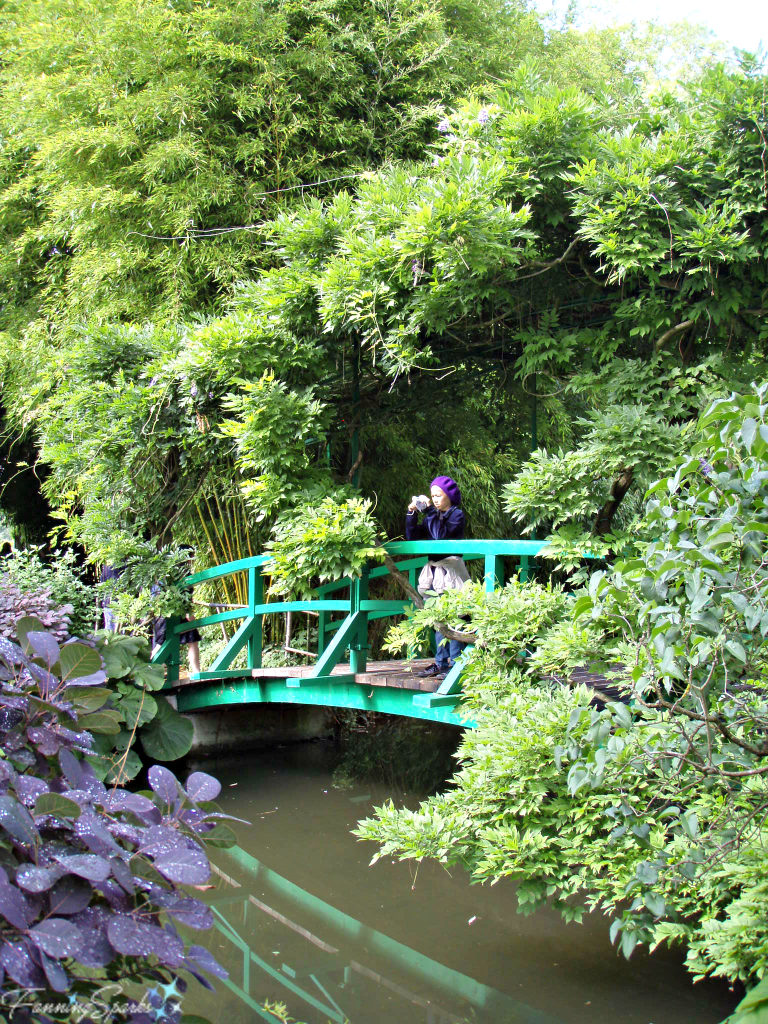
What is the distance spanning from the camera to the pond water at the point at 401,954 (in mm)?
3332

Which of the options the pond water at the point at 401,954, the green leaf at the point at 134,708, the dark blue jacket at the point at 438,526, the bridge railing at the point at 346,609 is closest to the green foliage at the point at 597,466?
the bridge railing at the point at 346,609

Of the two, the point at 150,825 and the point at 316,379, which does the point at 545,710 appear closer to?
the point at 150,825

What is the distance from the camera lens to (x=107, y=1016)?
129 cm

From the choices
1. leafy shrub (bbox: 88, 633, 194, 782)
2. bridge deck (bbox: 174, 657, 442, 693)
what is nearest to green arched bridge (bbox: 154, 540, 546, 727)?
bridge deck (bbox: 174, 657, 442, 693)

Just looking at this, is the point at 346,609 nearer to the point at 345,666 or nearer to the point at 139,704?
the point at 345,666

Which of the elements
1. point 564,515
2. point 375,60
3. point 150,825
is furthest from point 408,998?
point 375,60

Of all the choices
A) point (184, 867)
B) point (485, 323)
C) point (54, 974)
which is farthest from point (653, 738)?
point (485, 323)

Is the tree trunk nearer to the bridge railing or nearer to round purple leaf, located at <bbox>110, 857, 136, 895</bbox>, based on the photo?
the bridge railing

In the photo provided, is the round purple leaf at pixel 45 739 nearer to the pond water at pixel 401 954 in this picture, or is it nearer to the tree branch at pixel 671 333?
the pond water at pixel 401 954

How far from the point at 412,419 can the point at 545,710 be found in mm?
3596

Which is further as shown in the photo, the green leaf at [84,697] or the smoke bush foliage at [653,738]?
the smoke bush foliage at [653,738]

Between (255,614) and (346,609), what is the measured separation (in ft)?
3.42

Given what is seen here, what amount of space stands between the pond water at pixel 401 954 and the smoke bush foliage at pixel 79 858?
2.17m

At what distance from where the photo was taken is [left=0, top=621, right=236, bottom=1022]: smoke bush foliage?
1.27m
